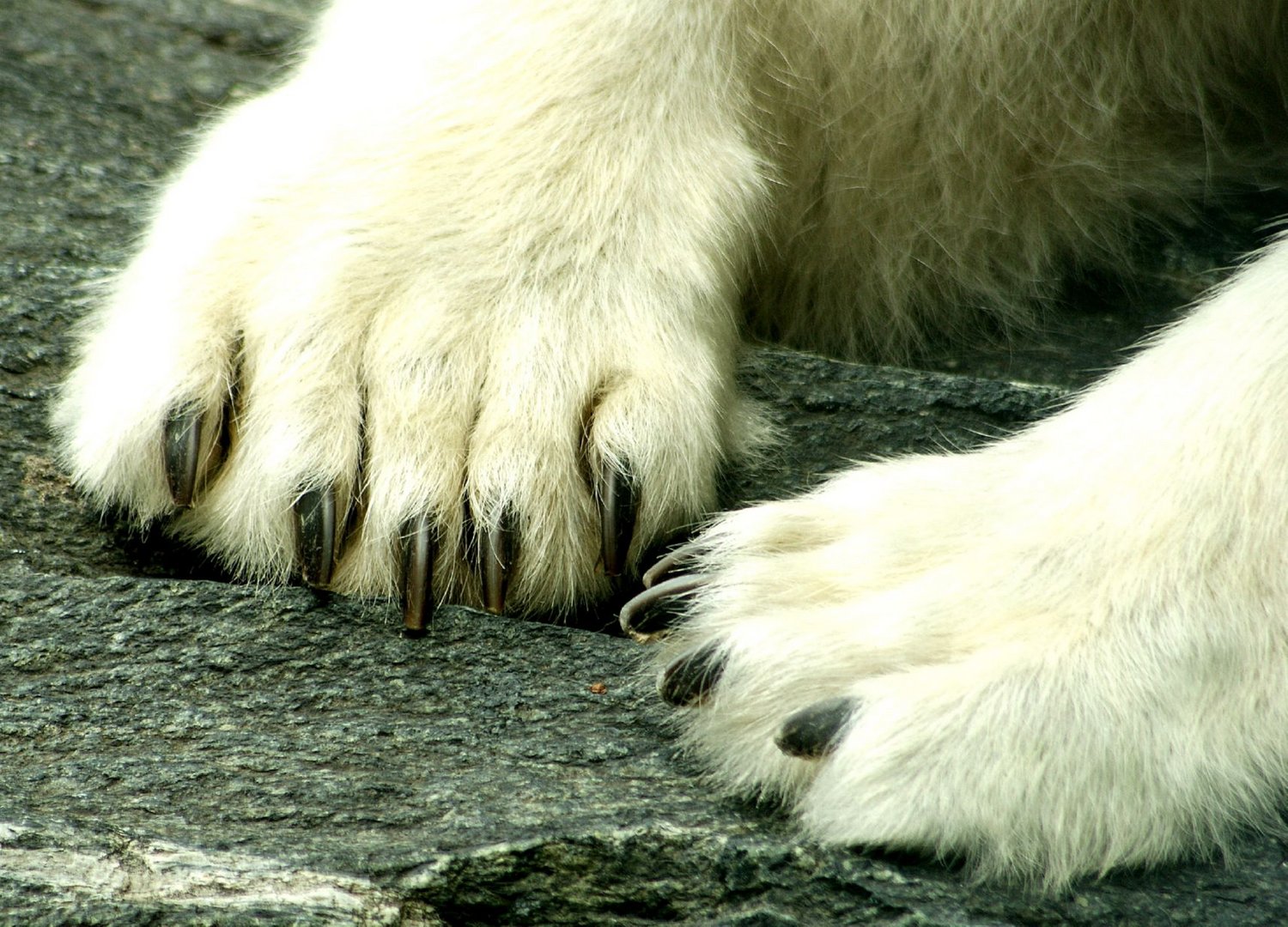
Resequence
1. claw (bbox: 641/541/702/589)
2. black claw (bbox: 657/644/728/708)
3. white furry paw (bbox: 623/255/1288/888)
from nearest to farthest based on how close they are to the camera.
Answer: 1. white furry paw (bbox: 623/255/1288/888)
2. black claw (bbox: 657/644/728/708)
3. claw (bbox: 641/541/702/589)

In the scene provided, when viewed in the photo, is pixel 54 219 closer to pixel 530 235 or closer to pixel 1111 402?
pixel 530 235

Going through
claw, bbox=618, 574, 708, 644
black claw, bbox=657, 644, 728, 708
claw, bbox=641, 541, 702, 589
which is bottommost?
black claw, bbox=657, 644, 728, 708

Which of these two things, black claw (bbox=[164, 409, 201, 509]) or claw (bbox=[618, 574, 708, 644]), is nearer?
claw (bbox=[618, 574, 708, 644])

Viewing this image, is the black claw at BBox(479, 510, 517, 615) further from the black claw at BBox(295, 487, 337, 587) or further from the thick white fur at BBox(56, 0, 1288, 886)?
the black claw at BBox(295, 487, 337, 587)

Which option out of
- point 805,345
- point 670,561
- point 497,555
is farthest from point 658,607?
point 805,345

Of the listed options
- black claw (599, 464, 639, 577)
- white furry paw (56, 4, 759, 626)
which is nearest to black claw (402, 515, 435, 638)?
white furry paw (56, 4, 759, 626)

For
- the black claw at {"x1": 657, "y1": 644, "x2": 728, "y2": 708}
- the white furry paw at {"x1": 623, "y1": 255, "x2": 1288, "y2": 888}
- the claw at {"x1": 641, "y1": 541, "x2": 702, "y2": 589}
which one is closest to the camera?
the white furry paw at {"x1": 623, "y1": 255, "x2": 1288, "y2": 888}
